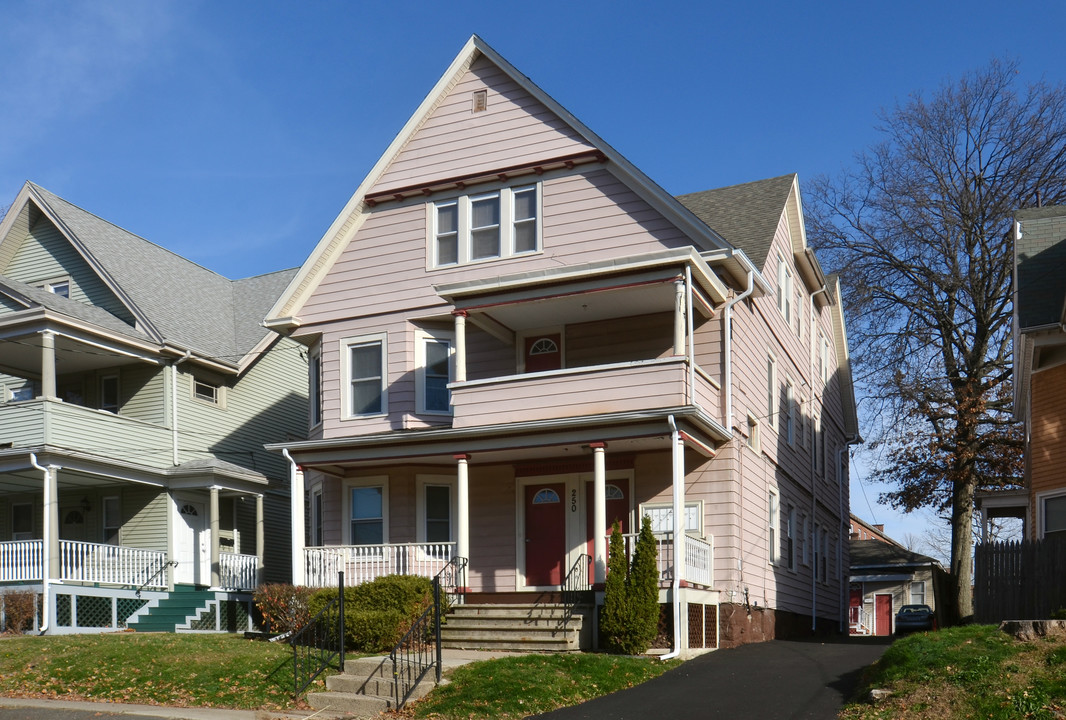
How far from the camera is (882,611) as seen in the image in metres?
53.1

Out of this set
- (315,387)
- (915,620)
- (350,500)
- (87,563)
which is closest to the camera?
(350,500)

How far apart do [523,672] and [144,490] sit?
623 inches

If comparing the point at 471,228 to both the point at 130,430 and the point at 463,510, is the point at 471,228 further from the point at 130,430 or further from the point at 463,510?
the point at 130,430

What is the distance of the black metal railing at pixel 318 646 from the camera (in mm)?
15367

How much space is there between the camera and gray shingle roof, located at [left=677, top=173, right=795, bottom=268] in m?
23.8

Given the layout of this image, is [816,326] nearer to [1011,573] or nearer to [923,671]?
[1011,573]

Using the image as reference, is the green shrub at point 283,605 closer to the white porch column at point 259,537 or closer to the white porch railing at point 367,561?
the white porch railing at point 367,561

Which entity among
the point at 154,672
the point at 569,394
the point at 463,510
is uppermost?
the point at 569,394

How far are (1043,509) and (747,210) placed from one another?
29.4 feet

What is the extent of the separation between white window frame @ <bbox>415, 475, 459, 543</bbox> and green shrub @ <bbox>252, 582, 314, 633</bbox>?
314cm

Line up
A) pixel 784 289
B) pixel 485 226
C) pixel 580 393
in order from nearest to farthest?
1. pixel 580 393
2. pixel 485 226
3. pixel 784 289

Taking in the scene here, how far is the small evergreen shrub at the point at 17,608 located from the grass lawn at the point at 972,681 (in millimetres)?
16781

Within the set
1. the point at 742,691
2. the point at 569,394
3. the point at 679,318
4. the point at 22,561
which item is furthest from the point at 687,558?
the point at 22,561

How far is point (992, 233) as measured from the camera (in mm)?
31562
